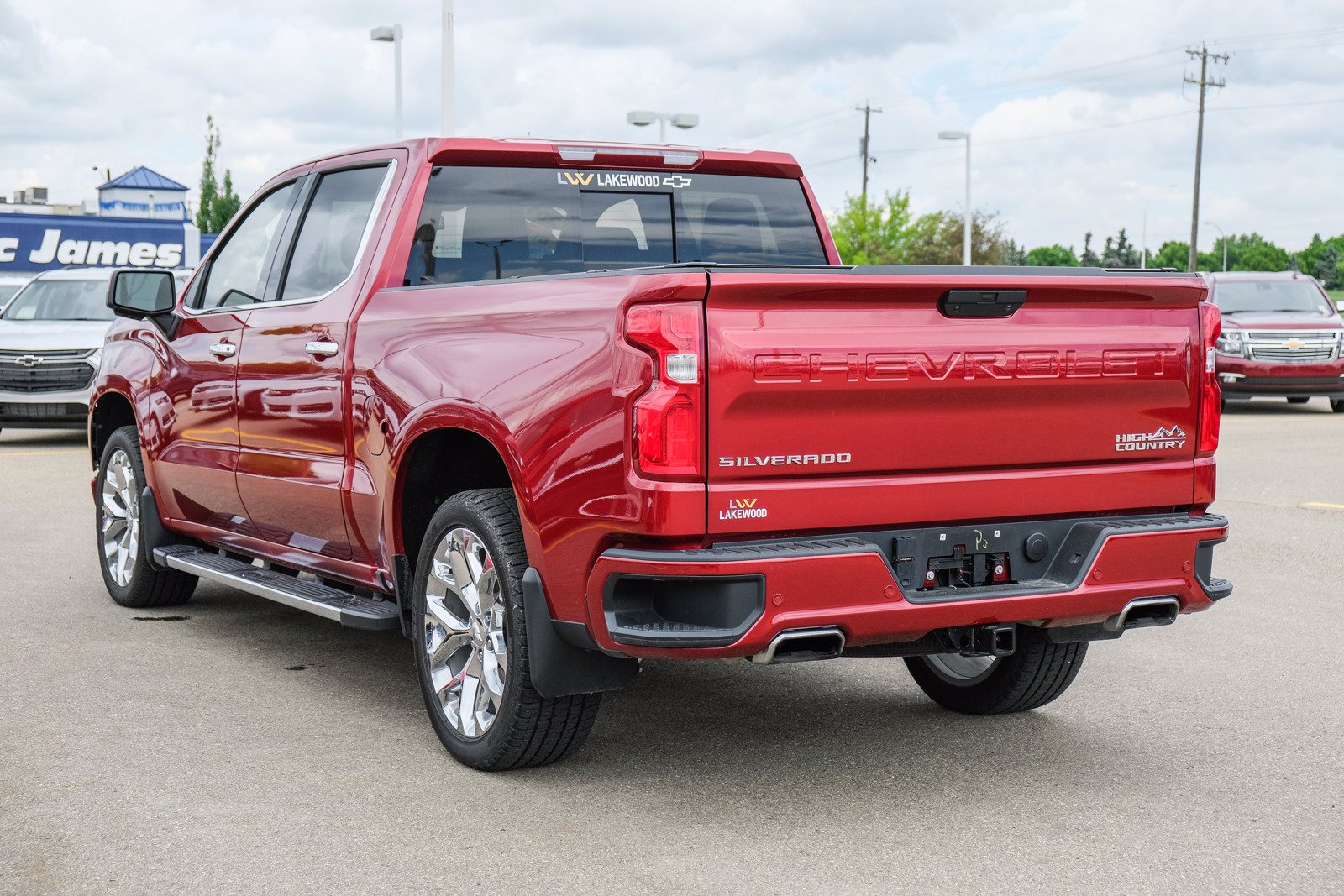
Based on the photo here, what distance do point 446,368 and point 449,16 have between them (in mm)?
15948

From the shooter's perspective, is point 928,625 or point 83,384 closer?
point 928,625

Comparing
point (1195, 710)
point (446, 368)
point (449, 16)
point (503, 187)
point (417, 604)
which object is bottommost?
point (1195, 710)

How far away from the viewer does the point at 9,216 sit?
135ft

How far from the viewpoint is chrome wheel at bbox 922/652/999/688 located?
5.60m

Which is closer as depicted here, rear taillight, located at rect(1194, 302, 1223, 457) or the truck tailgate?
the truck tailgate

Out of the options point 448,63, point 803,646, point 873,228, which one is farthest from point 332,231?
point 873,228

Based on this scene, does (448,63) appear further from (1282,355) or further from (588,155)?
(588,155)

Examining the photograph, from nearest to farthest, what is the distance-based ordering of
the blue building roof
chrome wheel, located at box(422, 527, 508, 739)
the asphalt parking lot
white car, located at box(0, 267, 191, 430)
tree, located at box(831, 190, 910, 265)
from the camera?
the asphalt parking lot < chrome wheel, located at box(422, 527, 508, 739) < white car, located at box(0, 267, 191, 430) < tree, located at box(831, 190, 910, 265) < the blue building roof

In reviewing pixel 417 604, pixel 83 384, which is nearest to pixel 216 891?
pixel 417 604

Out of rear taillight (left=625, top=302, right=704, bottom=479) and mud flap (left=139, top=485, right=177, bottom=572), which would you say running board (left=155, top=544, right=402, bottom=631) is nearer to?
mud flap (left=139, top=485, right=177, bottom=572)

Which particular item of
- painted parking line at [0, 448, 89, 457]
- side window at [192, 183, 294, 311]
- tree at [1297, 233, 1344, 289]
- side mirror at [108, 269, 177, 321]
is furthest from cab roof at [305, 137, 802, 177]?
tree at [1297, 233, 1344, 289]

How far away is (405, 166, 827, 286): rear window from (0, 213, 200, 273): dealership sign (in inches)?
1469

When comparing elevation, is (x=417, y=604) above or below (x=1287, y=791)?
above

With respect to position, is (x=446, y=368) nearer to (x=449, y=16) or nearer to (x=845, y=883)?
(x=845, y=883)
